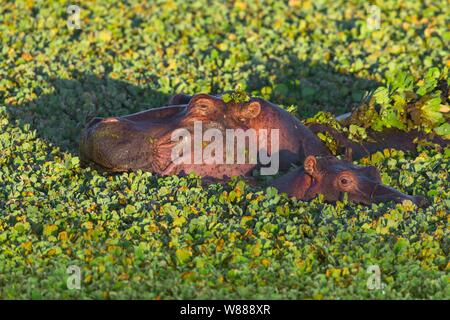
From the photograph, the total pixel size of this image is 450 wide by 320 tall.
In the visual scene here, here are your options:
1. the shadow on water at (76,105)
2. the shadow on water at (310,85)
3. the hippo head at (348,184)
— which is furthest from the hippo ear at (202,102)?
the shadow on water at (310,85)

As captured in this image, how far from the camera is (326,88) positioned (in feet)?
33.8

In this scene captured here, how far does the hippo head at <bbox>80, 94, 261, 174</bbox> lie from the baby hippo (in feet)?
2.42


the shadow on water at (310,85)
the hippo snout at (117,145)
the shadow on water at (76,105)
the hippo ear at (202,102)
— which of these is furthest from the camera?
the shadow on water at (310,85)

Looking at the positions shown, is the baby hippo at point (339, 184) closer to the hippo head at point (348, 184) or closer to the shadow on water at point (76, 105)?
the hippo head at point (348, 184)

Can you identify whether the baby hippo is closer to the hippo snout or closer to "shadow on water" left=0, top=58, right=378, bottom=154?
the hippo snout

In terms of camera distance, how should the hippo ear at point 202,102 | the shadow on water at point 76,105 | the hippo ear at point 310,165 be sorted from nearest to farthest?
1. the hippo ear at point 310,165
2. the hippo ear at point 202,102
3. the shadow on water at point 76,105

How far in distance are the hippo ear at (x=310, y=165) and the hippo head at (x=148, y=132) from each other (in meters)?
0.76

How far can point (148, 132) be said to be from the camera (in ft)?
25.1

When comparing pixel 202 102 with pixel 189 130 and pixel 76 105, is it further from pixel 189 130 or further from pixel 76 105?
pixel 76 105

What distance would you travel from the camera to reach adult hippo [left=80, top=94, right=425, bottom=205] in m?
7.34

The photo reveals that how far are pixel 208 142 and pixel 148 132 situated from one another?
440 mm

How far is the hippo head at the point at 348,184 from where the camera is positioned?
7137 mm
